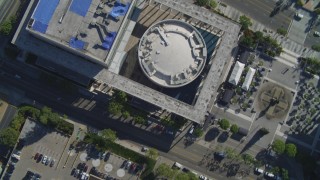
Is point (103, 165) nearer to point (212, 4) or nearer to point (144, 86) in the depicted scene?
point (144, 86)

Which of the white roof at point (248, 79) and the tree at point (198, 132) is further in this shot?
the white roof at point (248, 79)

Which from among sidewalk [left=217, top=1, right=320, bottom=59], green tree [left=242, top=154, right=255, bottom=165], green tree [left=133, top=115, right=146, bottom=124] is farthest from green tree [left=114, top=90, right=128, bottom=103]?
sidewalk [left=217, top=1, right=320, bottom=59]

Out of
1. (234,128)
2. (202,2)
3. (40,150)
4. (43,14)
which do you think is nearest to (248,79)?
(234,128)

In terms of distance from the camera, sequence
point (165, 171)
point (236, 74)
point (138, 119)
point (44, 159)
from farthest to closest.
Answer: point (236, 74)
point (44, 159)
point (138, 119)
point (165, 171)

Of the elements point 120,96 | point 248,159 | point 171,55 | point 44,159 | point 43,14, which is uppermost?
point 171,55

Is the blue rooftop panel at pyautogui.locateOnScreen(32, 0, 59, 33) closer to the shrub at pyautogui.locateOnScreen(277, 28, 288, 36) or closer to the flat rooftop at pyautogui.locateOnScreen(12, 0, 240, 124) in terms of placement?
the flat rooftop at pyautogui.locateOnScreen(12, 0, 240, 124)

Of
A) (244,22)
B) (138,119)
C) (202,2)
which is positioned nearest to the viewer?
(138,119)

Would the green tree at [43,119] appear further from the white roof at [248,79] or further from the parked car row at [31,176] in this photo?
the white roof at [248,79]

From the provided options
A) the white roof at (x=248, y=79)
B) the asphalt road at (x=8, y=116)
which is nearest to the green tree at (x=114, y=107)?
the asphalt road at (x=8, y=116)
